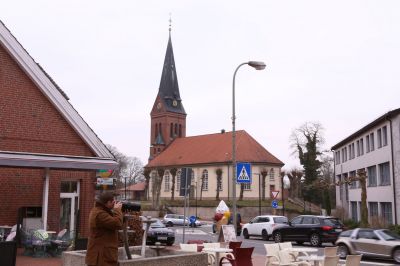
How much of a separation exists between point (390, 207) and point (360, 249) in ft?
57.9

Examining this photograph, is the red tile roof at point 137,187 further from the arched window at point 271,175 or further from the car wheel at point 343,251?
the car wheel at point 343,251

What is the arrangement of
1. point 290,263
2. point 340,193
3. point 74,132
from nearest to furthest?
1. point 290,263
2. point 74,132
3. point 340,193

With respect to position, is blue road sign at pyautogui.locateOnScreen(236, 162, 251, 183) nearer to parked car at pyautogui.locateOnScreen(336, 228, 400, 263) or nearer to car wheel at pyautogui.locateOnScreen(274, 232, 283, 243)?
parked car at pyautogui.locateOnScreen(336, 228, 400, 263)

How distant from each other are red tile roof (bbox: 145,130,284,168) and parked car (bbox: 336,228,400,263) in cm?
5122

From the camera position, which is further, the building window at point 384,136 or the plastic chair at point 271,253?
the building window at point 384,136

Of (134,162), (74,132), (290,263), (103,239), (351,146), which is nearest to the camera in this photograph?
(103,239)

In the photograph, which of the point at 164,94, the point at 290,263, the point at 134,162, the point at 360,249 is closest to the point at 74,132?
the point at 290,263

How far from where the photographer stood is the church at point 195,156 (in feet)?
236

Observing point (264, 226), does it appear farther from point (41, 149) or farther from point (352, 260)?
point (352, 260)

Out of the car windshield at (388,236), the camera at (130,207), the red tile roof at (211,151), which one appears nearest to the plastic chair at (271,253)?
the camera at (130,207)

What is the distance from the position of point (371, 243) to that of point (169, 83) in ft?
246

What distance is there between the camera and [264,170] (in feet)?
233

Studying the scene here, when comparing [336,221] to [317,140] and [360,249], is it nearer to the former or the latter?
[360,249]

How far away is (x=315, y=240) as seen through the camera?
974 inches
